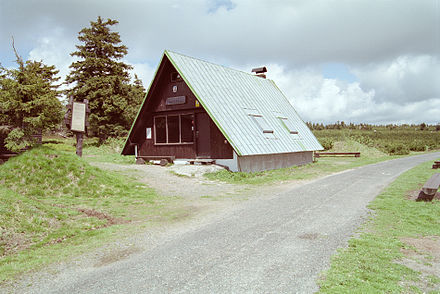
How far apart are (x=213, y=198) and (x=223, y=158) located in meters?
7.27

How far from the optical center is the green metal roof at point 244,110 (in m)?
18.6

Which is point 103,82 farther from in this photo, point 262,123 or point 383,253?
point 383,253

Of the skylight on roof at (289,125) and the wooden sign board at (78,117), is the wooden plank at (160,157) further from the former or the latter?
the skylight on roof at (289,125)

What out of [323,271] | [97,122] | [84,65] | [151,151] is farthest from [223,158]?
[84,65]

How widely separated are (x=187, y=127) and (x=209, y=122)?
180cm

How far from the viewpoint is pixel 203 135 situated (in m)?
20.4

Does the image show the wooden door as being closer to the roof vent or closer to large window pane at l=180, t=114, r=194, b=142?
large window pane at l=180, t=114, r=194, b=142

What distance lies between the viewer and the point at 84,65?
36.1m

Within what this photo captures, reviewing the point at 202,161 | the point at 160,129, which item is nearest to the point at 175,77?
the point at 160,129

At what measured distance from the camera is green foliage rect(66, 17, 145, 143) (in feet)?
117

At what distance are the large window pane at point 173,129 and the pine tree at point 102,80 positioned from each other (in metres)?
16.2

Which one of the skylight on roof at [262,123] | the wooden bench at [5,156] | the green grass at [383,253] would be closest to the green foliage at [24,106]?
the wooden bench at [5,156]

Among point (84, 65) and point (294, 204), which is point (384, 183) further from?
point (84, 65)

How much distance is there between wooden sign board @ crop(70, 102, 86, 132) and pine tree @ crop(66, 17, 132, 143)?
21.3m
